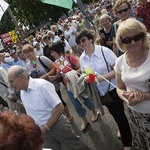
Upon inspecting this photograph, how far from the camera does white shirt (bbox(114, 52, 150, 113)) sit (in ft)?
6.47

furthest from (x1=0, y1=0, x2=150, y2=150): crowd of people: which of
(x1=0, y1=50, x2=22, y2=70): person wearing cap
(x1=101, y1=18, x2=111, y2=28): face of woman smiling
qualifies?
(x1=0, y1=50, x2=22, y2=70): person wearing cap

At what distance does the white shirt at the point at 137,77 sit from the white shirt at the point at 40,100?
2.84 ft

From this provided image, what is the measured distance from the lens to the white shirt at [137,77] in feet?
6.47

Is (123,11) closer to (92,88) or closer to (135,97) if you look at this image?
(92,88)

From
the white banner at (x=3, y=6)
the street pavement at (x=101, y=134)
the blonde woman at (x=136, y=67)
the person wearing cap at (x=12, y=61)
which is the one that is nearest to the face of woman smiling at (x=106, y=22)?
the street pavement at (x=101, y=134)

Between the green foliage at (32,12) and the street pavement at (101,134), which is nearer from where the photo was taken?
the street pavement at (101,134)

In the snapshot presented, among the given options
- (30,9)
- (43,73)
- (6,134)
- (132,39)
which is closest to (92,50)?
(132,39)

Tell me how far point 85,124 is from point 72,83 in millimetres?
1256

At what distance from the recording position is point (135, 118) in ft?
7.63

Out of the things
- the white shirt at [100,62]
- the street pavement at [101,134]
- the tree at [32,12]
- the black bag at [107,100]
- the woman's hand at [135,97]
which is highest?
the tree at [32,12]

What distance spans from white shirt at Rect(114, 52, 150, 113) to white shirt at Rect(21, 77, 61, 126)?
86cm

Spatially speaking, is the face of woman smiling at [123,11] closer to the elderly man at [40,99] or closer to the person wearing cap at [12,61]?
the elderly man at [40,99]

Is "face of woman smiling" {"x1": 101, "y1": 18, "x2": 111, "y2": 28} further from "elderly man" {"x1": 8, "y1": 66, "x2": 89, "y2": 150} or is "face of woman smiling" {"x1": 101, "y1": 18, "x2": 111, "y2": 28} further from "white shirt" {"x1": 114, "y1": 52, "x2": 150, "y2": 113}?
"elderly man" {"x1": 8, "y1": 66, "x2": 89, "y2": 150}

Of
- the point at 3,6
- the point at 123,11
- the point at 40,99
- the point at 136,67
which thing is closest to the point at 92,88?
the point at 40,99
